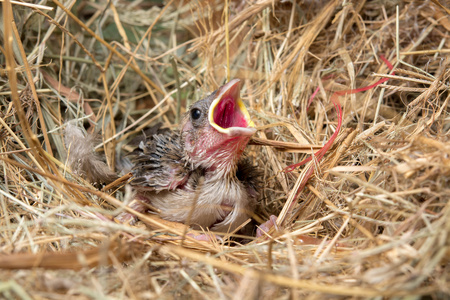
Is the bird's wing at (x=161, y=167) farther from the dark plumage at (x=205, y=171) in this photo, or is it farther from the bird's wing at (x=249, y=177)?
the bird's wing at (x=249, y=177)

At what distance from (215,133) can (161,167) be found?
0.32 metres

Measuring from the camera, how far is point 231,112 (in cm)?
179

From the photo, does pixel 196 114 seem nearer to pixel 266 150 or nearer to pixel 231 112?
pixel 231 112

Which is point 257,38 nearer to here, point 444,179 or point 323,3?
point 323,3

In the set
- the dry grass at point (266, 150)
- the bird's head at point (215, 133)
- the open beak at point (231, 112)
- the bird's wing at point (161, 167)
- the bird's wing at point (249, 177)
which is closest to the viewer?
the dry grass at point (266, 150)

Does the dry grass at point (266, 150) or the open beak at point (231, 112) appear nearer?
the dry grass at point (266, 150)

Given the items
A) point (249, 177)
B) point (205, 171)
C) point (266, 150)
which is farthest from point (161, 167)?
point (266, 150)

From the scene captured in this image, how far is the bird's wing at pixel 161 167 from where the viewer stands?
1687 mm

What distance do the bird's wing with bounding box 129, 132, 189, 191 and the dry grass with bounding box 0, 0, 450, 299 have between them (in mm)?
162

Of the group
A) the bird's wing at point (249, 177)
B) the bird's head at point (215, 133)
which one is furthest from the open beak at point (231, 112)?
the bird's wing at point (249, 177)

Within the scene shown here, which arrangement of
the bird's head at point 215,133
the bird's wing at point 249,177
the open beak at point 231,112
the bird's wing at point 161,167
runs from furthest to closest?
the bird's wing at point 249,177 < the bird's wing at point 161,167 < the bird's head at point 215,133 < the open beak at point 231,112

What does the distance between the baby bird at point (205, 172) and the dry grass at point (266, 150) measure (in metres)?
0.13

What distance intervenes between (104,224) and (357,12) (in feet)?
6.09

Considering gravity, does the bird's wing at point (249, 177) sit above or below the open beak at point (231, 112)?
below
